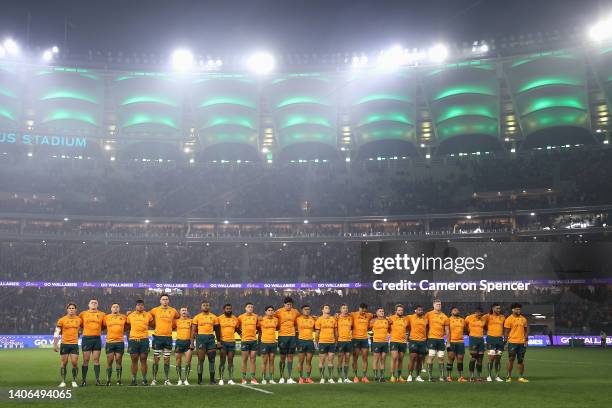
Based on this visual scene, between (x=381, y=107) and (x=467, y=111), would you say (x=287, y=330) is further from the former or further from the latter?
(x=467, y=111)

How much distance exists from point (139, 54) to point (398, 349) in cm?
4616

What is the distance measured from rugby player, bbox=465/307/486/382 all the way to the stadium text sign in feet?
174

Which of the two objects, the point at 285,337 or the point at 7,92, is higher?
the point at 7,92

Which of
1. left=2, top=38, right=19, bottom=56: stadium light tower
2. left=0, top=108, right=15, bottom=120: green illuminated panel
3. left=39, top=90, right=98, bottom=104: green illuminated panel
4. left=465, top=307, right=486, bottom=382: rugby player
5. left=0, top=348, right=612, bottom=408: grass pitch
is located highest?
left=2, top=38, right=19, bottom=56: stadium light tower

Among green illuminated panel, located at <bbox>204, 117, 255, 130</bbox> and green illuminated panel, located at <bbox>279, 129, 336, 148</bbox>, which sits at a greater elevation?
green illuminated panel, located at <bbox>204, 117, 255, 130</bbox>

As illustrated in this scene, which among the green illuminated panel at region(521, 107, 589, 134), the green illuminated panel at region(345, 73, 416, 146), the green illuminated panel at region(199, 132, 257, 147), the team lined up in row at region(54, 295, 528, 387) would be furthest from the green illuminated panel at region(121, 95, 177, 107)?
the team lined up in row at region(54, 295, 528, 387)

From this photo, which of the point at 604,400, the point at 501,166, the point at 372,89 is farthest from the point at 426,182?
the point at 604,400

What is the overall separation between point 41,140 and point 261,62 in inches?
895

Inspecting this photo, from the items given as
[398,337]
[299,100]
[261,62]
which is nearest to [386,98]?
[299,100]

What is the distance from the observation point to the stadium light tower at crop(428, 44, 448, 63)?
5706 centimetres

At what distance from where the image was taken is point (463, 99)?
211 feet

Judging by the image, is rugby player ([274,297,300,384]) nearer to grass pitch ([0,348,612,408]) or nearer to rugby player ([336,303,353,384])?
rugby player ([336,303,353,384])

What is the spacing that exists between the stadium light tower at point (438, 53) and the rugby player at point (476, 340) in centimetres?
3862

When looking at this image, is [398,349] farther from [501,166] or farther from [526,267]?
[501,166]
